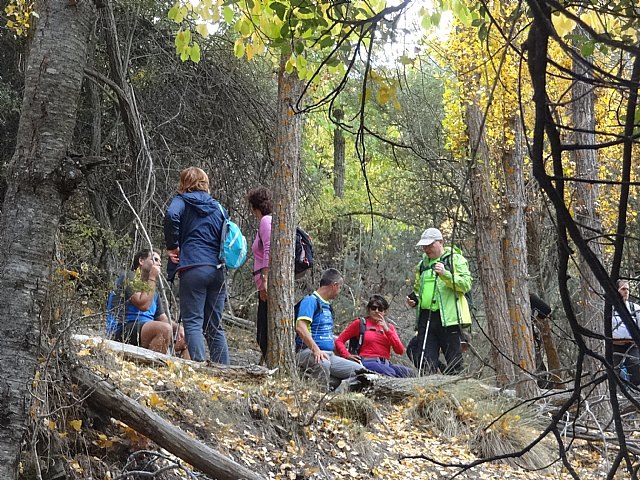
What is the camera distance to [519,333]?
8430 mm

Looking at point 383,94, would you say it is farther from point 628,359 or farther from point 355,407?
point 628,359

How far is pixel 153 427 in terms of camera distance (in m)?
4.16

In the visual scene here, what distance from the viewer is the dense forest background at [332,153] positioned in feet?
6.07

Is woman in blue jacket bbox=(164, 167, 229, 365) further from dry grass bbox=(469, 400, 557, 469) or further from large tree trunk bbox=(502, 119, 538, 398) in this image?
large tree trunk bbox=(502, 119, 538, 398)

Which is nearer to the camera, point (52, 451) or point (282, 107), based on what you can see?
point (52, 451)

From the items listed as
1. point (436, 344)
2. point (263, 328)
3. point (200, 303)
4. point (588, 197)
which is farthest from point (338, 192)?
point (200, 303)

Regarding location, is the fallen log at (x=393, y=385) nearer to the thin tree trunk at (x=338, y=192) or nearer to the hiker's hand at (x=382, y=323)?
the hiker's hand at (x=382, y=323)

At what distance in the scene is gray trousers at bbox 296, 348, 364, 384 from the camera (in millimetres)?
6688

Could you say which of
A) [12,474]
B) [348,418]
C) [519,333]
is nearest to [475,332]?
[519,333]

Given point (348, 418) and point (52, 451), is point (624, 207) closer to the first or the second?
point (52, 451)

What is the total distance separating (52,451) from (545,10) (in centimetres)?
340

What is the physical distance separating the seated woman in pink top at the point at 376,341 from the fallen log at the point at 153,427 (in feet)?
10.4

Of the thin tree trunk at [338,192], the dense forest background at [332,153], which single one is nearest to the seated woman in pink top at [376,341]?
the dense forest background at [332,153]

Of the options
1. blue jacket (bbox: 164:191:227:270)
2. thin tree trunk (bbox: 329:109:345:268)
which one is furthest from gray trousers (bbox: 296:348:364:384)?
thin tree trunk (bbox: 329:109:345:268)
